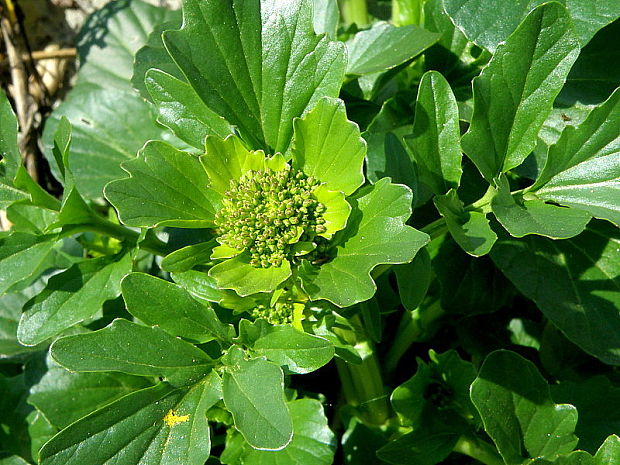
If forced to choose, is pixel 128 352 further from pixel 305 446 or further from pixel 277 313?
pixel 305 446

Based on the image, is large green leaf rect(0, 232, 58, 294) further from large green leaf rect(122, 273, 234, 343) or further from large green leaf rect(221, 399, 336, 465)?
large green leaf rect(221, 399, 336, 465)

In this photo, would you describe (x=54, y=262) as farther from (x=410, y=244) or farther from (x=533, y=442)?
(x=533, y=442)

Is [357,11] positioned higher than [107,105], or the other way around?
[107,105]

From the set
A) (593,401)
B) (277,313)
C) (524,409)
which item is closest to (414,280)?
(277,313)

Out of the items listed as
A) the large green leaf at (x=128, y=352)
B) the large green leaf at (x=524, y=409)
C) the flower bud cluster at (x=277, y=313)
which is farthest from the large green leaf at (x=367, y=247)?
the large green leaf at (x=524, y=409)

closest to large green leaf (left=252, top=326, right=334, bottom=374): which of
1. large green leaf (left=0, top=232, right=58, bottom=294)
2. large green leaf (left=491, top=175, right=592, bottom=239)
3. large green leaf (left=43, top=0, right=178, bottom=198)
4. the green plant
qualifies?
the green plant

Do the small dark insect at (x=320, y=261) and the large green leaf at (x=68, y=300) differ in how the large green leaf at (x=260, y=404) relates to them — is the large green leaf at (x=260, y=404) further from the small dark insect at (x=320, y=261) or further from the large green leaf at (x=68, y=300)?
the large green leaf at (x=68, y=300)

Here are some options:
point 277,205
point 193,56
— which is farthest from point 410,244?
point 193,56
